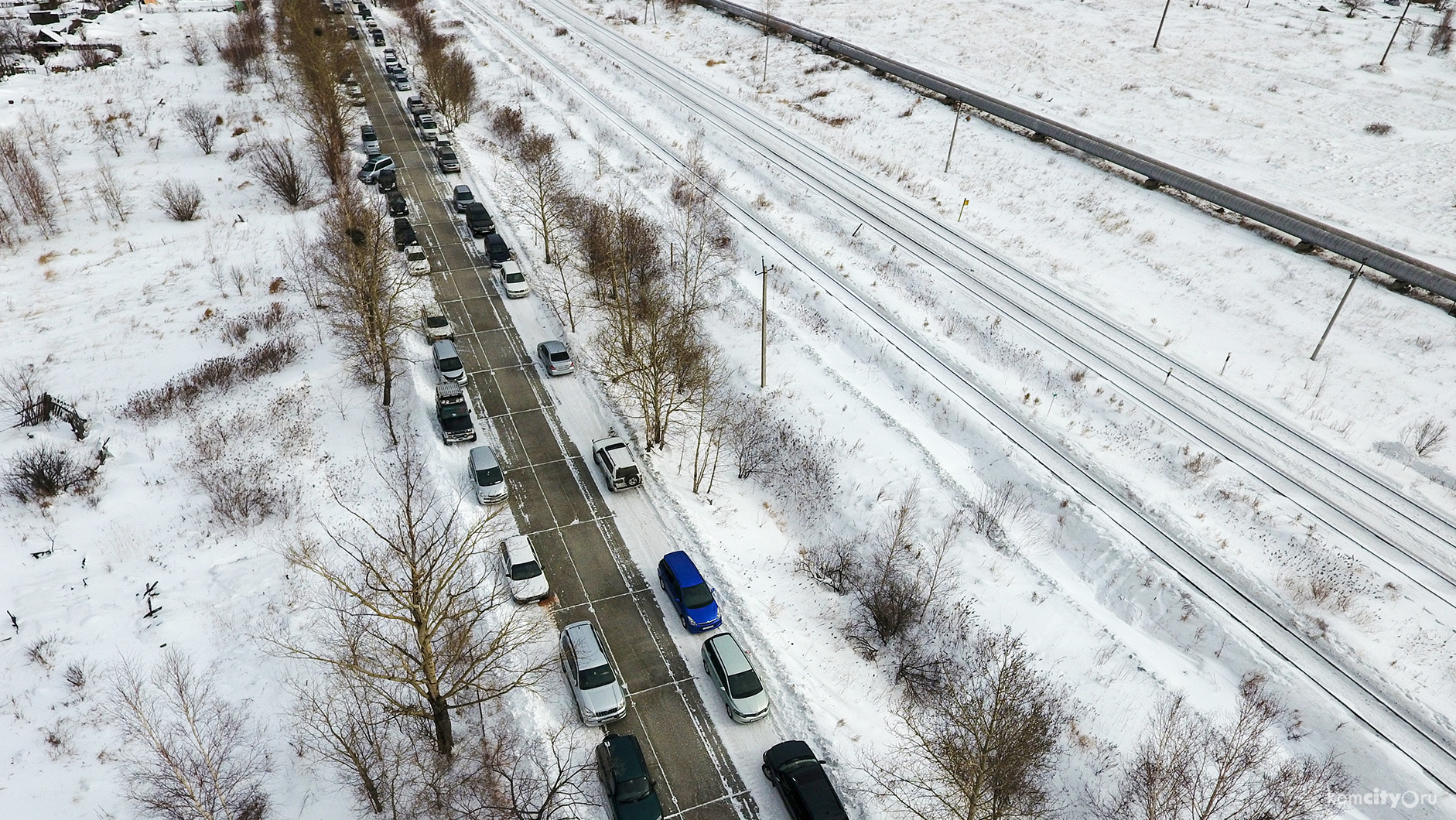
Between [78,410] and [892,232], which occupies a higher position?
[892,232]

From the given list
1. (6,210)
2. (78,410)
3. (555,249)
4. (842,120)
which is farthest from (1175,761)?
(6,210)

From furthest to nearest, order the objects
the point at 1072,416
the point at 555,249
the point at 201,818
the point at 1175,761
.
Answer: the point at 555,249, the point at 1072,416, the point at 1175,761, the point at 201,818

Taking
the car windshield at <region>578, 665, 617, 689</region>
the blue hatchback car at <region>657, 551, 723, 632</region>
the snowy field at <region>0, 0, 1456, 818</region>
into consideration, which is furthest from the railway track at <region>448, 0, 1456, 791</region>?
the car windshield at <region>578, 665, 617, 689</region>

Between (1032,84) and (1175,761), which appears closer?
(1175,761)

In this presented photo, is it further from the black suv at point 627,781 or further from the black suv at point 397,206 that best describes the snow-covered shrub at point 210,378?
the black suv at point 627,781

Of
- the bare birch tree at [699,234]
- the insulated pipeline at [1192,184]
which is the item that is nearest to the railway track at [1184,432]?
the bare birch tree at [699,234]

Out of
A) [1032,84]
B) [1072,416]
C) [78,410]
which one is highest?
[1032,84]

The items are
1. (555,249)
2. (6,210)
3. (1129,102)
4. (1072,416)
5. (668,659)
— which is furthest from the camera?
(1129,102)

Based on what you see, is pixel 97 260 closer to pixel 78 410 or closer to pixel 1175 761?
pixel 78 410
